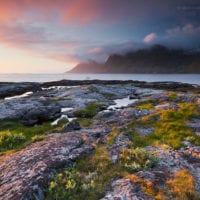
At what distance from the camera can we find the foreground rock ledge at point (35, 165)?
41.2 feet

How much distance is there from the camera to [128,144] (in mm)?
20453

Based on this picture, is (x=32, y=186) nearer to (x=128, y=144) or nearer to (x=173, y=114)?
(x=128, y=144)

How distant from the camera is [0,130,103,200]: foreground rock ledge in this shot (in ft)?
41.2

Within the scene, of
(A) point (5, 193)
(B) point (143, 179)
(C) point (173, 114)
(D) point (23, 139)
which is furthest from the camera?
(C) point (173, 114)

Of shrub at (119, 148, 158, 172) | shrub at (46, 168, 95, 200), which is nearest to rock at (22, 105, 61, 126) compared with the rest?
shrub at (119, 148, 158, 172)

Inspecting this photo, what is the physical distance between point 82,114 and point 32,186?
28.7 meters

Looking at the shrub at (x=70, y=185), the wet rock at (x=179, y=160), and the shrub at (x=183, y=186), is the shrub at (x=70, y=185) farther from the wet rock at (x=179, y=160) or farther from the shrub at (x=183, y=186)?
the wet rock at (x=179, y=160)

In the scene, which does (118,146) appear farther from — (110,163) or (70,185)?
(70,185)

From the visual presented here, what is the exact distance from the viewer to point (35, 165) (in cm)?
1509

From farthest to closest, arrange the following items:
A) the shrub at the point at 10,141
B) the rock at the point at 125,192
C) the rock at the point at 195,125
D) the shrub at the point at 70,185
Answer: the rock at the point at 195,125
the shrub at the point at 10,141
the shrub at the point at 70,185
the rock at the point at 125,192

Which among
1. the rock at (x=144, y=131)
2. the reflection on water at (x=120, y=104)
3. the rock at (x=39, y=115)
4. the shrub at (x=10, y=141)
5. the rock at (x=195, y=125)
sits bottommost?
the reflection on water at (x=120, y=104)

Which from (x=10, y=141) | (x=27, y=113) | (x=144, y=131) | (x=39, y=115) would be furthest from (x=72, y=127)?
(x=27, y=113)

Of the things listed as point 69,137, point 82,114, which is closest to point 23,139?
point 69,137

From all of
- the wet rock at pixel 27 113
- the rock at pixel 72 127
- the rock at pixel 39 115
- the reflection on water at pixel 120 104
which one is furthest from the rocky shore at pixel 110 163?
the reflection on water at pixel 120 104
